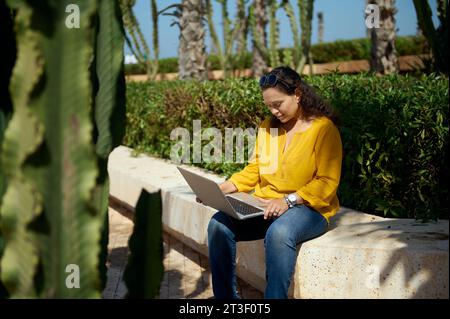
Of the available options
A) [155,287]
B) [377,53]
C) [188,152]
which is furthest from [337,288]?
[377,53]

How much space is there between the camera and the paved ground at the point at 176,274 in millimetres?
4188

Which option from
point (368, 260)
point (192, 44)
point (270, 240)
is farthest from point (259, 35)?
point (368, 260)

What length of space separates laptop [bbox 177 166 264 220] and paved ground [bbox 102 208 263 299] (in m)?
0.88

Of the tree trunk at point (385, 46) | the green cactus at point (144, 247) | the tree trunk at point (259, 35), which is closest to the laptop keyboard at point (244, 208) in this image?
the green cactus at point (144, 247)

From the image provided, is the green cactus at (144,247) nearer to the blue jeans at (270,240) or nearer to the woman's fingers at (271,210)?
the blue jeans at (270,240)

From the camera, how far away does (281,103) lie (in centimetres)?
345

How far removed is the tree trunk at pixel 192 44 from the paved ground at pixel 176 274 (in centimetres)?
522

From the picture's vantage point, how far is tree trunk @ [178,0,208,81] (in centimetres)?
1055

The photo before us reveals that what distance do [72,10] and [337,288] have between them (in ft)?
6.91

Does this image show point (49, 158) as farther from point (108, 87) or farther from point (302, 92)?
point (302, 92)

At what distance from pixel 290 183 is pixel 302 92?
53cm

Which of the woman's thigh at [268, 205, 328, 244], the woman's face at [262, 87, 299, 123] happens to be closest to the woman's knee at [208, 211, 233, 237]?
the woman's thigh at [268, 205, 328, 244]
